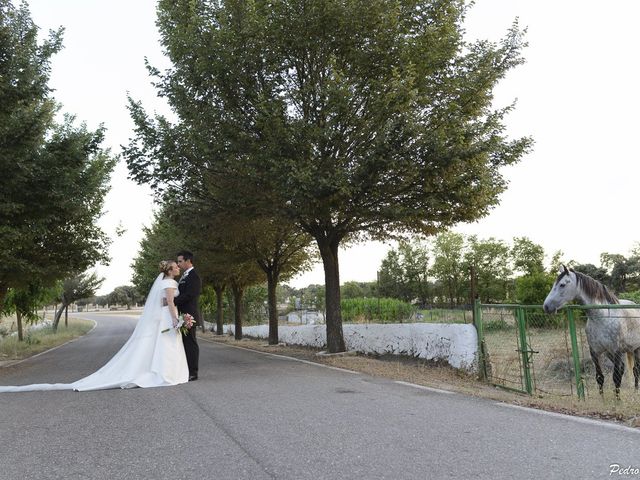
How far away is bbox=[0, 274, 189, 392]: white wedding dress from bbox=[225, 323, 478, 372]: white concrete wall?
5723 mm

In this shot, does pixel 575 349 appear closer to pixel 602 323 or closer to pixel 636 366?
pixel 602 323

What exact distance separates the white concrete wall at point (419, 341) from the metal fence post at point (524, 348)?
6.83 ft

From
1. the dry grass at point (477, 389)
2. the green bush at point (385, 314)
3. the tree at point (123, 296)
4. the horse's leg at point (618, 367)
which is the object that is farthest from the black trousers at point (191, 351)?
the tree at point (123, 296)

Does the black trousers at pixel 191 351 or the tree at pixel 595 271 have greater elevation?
the tree at pixel 595 271

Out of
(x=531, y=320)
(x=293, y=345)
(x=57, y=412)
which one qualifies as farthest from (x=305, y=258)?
(x=57, y=412)

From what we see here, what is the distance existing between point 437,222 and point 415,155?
380 cm

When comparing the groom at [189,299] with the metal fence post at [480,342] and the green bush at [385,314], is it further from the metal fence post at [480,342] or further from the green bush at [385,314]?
the green bush at [385,314]

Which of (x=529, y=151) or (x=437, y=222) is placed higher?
(x=529, y=151)

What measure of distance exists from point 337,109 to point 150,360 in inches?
275

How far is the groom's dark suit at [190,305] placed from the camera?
952 cm

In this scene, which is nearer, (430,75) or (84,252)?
(430,75)

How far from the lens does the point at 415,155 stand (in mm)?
12094

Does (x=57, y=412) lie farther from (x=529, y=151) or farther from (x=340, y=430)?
(x=529, y=151)

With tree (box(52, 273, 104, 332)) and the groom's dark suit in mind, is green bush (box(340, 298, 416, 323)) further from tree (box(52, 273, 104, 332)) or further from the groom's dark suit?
tree (box(52, 273, 104, 332))
